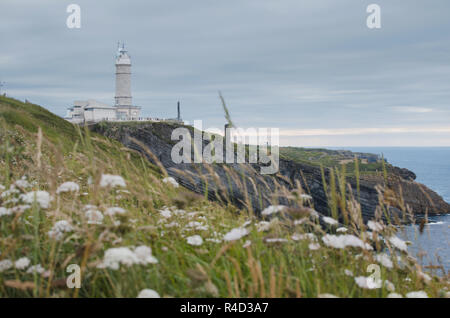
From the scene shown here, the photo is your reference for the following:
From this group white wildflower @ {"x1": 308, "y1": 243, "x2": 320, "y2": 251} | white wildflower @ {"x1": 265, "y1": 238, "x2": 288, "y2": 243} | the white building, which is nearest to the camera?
white wildflower @ {"x1": 265, "y1": 238, "x2": 288, "y2": 243}

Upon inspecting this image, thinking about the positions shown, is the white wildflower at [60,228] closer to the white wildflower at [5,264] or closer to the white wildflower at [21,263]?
the white wildflower at [21,263]

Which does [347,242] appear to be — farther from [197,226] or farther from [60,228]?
[60,228]

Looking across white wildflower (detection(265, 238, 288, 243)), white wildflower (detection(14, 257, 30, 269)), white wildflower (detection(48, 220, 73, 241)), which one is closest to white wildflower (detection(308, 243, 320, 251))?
white wildflower (detection(265, 238, 288, 243))

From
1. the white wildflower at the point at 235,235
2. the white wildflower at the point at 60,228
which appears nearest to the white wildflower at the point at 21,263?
the white wildflower at the point at 60,228

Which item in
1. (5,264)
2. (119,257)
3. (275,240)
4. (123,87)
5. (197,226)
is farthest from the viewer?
(123,87)

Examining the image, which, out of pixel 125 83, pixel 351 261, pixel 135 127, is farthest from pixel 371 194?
pixel 351 261

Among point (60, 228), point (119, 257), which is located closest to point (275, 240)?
point (119, 257)

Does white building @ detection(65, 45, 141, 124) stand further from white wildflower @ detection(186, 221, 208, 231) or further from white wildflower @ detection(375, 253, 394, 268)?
white wildflower @ detection(375, 253, 394, 268)

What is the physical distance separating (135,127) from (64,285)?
88035 millimetres

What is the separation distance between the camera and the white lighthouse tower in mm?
111438

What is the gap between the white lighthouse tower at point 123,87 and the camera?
111m

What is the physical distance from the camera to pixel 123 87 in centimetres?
11188
